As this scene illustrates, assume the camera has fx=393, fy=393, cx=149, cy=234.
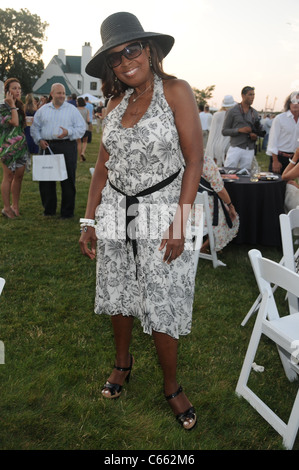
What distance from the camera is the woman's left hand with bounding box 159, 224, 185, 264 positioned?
1.89m

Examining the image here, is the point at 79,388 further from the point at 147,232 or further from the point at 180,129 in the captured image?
the point at 180,129

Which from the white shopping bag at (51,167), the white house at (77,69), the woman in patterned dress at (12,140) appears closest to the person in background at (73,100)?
the woman in patterned dress at (12,140)

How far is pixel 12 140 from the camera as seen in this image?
5852 mm

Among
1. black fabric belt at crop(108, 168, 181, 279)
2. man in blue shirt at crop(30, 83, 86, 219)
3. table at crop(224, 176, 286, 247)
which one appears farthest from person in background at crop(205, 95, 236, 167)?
black fabric belt at crop(108, 168, 181, 279)

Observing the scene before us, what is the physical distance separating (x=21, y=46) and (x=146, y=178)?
57.6 metres

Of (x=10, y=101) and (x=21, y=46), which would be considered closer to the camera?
(x=10, y=101)

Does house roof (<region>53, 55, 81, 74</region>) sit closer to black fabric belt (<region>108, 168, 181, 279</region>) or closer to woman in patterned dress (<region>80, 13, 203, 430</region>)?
woman in patterned dress (<region>80, 13, 203, 430</region>)

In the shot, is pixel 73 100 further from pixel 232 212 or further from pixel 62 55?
pixel 62 55

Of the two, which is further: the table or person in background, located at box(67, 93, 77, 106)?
person in background, located at box(67, 93, 77, 106)

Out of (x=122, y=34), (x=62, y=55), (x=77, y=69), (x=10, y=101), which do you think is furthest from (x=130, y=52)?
(x=62, y=55)

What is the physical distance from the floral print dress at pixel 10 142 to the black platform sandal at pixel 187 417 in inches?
186

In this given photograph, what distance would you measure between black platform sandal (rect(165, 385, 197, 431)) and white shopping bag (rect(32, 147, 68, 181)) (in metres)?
4.29

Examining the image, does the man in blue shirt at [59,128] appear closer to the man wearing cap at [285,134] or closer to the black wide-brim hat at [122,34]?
the man wearing cap at [285,134]
